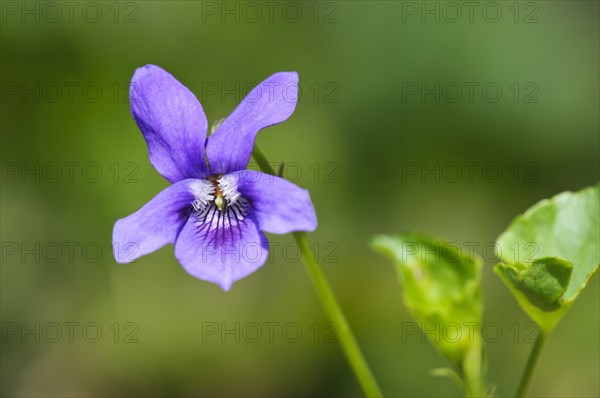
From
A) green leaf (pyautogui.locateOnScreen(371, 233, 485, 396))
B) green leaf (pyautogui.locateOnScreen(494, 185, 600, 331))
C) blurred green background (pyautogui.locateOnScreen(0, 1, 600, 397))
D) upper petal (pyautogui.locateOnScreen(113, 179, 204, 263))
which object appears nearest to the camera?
upper petal (pyautogui.locateOnScreen(113, 179, 204, 263))

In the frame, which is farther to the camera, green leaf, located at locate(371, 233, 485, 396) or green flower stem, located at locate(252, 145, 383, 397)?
green leaf, located at locate(371, 233, 485, 396)

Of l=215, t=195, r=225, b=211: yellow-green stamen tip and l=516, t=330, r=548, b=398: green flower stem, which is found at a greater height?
l=215, t=195, r=225, b=211: yellow-green stamen tip

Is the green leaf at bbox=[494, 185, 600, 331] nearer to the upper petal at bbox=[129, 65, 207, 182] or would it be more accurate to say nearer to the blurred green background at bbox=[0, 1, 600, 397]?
the upper petal at bbox=[129, 65, 207, 182]

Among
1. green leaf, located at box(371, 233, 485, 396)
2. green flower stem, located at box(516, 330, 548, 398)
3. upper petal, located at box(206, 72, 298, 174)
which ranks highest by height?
upper petal, located at box(206, 72, 298, 174)

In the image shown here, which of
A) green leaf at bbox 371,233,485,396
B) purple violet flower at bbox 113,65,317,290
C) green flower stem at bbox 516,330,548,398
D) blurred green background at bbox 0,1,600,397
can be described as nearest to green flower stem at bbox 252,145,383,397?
purple violet flower at bbox 113,65,317,290

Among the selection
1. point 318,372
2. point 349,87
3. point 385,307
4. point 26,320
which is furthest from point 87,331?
point 349,87

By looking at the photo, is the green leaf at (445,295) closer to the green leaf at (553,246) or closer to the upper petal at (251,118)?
the green leaf at (553,246)

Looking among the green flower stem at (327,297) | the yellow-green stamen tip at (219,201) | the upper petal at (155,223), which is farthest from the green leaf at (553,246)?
the upper petal at (155,223)

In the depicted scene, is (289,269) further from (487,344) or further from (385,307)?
(487,344)
